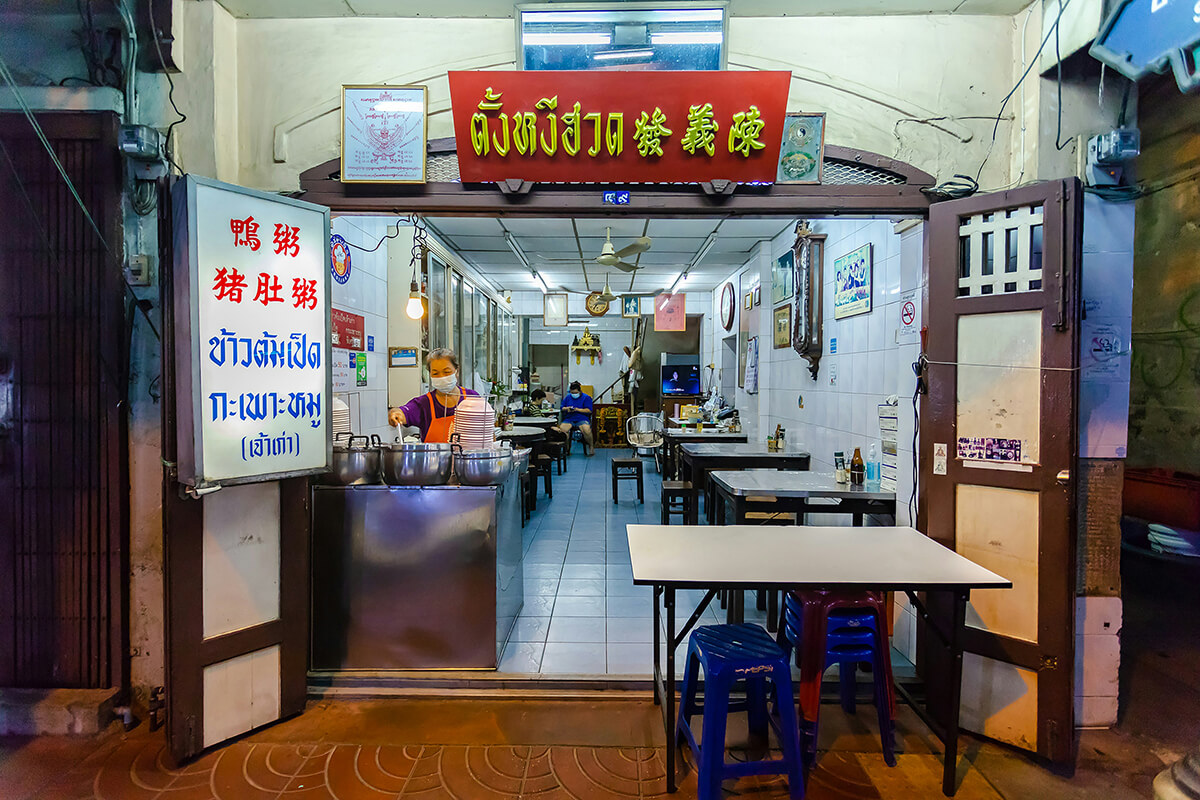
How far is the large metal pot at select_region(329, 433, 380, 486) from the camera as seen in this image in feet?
10.0

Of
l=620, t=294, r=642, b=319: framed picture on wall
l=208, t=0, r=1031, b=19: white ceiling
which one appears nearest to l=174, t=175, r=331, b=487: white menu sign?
l=208, t=0, r=1031, b=19: white ceiling

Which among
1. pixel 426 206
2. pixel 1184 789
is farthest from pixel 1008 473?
pixel 426 206

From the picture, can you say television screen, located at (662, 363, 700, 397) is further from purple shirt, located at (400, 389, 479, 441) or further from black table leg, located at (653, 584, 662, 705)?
black table leg, located at (653, 584, 662, 705)

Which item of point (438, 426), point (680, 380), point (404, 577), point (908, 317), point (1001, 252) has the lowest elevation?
point (404, 577)

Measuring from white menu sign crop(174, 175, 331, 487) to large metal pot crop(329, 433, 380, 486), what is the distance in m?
0.32

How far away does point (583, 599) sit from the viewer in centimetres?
406

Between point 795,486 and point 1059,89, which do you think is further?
point 795,486

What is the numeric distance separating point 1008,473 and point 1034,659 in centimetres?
81

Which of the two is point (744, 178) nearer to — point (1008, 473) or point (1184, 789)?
point (1008, 473)

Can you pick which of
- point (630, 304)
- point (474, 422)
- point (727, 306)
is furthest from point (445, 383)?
point (630, 304)

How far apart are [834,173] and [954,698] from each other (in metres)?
2.43

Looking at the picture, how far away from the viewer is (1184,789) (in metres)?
1.41

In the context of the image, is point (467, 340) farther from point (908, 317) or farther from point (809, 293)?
point (908, 317)

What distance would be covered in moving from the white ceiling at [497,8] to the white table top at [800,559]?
2.57m
